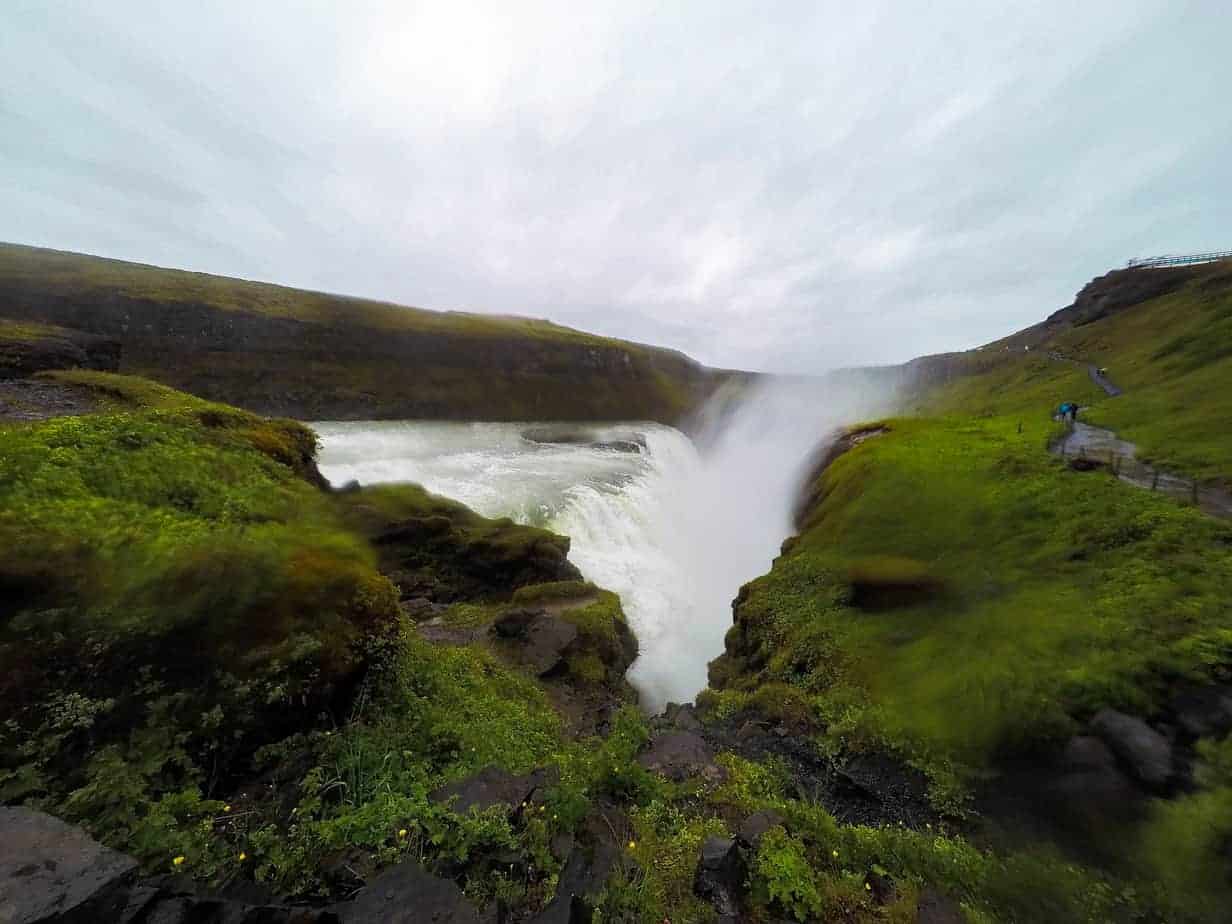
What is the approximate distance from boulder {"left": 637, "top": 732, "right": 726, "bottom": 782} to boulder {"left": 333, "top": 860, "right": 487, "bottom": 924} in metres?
4.62

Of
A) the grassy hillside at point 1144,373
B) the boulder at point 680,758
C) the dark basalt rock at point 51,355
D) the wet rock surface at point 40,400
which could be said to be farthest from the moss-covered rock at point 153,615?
the grassy hillside at point 1144,373

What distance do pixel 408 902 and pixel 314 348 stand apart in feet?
263

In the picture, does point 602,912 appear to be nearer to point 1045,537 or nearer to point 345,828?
point 345,828

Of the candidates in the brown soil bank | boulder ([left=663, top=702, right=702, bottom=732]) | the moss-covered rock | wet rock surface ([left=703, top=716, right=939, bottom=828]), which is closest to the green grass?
wet rock surface ([left=703, top=716, right=939, bottom=828])

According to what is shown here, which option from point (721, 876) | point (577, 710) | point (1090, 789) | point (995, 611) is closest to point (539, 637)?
point (577, 710)

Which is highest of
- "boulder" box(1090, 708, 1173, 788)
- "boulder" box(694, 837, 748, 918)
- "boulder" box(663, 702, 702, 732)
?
"boulder" box(1090, 708, 1173, 788)

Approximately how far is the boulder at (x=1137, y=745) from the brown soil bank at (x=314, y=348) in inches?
2886

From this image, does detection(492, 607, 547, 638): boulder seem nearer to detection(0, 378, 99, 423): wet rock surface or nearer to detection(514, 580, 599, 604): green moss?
detection(514, 580, 599, 604): green moss

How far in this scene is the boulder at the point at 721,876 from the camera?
530cm

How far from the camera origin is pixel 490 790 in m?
6.05

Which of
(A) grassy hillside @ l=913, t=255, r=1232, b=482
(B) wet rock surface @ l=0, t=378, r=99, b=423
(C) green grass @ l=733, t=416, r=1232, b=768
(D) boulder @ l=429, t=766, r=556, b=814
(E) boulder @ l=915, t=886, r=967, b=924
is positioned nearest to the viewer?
(E) boulder @ l=915, t=886, r=967, b=924

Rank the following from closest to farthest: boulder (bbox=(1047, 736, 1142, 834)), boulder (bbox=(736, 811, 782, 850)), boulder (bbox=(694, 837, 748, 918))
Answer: boulder (bbox=(694, 837, 748, 918)) → boulder (bbox=(736, 811, 782, 850)) → boulder (bbox=(1047, 736, 1142, 834))

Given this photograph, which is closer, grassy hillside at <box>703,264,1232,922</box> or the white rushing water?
grassy hillside at <box>703,264,1232,922</box>

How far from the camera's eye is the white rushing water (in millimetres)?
20797
